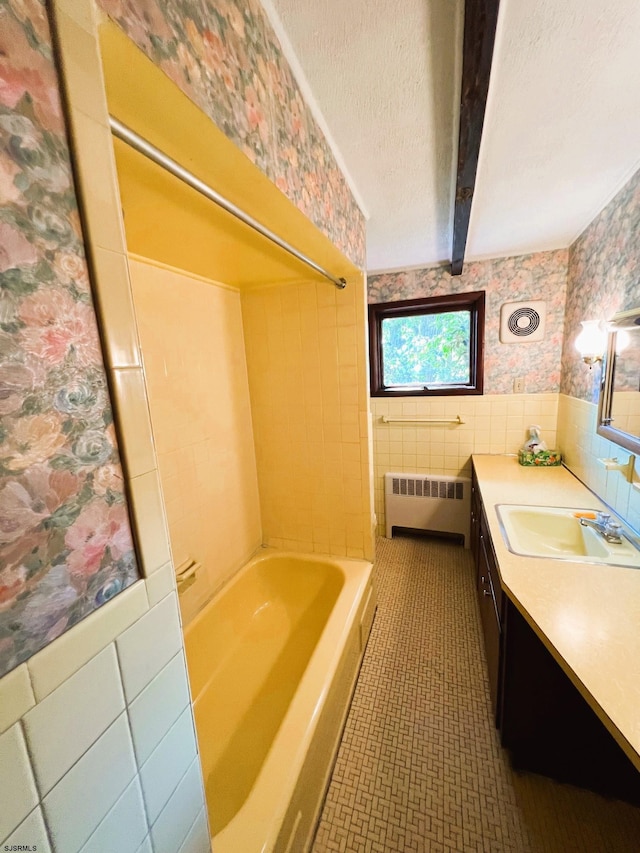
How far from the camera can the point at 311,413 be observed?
1.86 metres

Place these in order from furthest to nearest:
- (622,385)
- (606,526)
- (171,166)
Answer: (622,385)
(606,526)
(171,166)

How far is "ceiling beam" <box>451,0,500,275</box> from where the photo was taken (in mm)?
656

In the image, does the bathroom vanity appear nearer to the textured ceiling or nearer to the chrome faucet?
the chrome faucet

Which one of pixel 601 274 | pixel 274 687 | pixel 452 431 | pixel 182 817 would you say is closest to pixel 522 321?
pixel 601 274

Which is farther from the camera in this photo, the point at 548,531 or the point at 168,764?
the point at 548,531

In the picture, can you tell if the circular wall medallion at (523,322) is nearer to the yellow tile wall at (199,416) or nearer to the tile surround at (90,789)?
the yellow tile wall at (199,416)

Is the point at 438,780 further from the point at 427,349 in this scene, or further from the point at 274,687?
the point at 427,349

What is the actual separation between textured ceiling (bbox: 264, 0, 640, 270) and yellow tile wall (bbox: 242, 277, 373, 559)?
0.57 m

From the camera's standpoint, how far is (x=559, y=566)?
3.96ft

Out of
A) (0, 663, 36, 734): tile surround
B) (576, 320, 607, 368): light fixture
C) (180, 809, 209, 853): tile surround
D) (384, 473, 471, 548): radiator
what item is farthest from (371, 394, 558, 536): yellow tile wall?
(0, 663, 36, 734): tile surround

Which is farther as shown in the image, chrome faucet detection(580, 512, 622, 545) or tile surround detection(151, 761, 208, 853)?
chrome faucet detection(580, 512, 622, 545)

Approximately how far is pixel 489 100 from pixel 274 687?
7.69 feet

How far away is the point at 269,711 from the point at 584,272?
9.27ft

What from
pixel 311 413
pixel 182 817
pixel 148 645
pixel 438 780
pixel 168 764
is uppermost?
pixel 311 413
